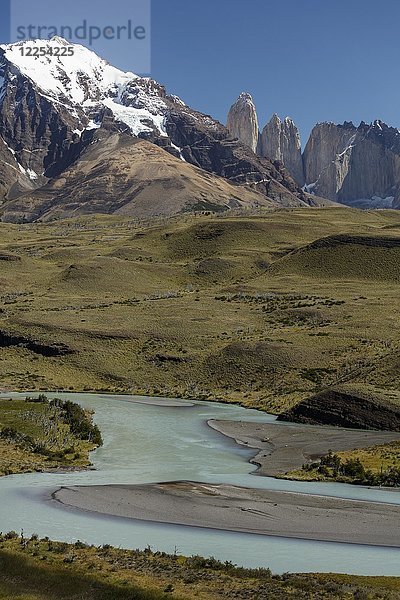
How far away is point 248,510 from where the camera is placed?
40.8 m

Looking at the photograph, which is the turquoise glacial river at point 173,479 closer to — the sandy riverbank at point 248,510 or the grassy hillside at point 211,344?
the sandy riverbank at point 248,510

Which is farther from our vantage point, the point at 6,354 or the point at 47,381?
the point at 6,354

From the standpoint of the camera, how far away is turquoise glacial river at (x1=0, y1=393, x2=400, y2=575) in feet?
109

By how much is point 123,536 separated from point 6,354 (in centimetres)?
8920

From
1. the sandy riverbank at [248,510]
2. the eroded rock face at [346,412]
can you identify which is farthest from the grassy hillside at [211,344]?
the sandy riverbank at [248,510]

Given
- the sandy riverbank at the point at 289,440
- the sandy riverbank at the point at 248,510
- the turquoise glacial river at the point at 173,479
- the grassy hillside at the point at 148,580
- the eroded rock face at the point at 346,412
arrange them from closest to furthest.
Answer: the grassy hillside at the point at 148,580
the turquoise glacial river at the point at 173,479
the sandy riverbank at the point at 248,510
the sandy riverbank at the point at 289,440
the eroded rock face at the point at 346,412

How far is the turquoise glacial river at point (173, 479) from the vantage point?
3325cm

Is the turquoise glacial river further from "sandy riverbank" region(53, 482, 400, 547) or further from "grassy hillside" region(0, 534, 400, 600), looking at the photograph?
"grassy hillside" region(0, 534, 400, 600)

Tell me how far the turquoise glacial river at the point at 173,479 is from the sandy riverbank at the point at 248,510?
104 centimetres

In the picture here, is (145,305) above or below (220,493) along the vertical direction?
above

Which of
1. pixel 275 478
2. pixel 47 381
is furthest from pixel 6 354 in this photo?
pixel 275 478

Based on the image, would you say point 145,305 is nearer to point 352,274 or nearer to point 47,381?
point 47,381

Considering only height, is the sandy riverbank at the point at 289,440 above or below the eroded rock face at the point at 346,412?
below

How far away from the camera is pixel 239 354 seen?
113250 mm
